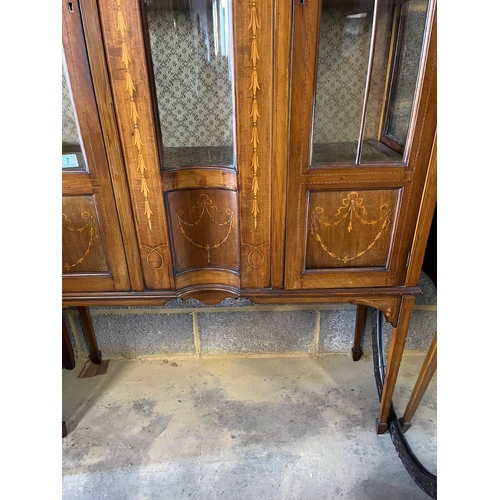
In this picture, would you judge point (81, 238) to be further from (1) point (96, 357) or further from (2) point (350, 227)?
(1) point (96, 357)

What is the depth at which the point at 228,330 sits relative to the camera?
67.6 inches

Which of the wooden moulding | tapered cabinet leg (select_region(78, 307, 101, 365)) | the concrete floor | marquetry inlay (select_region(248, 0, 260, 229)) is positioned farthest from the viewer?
tapered cabinet leg (select_region(78, 307, 101, 365))

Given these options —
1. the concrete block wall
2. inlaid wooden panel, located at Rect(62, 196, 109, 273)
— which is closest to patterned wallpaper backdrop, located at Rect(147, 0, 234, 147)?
inlaid wooden panel, located at Rect(62, 196, 109, 273)

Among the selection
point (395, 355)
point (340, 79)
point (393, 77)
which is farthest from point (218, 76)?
point (395, 355)

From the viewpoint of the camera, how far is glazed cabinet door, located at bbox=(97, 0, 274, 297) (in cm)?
85

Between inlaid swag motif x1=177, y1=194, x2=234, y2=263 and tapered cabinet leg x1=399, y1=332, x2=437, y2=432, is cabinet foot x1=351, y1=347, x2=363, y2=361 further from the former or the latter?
inlaid swag motif x1=177, y1=194, x2=234, y2=263

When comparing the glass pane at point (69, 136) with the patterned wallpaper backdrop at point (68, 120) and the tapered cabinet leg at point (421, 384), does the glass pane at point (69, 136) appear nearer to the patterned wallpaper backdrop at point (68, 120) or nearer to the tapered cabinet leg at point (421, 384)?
the patterned wallpaper backdrop at point (68, 120)

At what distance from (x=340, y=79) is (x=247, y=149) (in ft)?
0.93

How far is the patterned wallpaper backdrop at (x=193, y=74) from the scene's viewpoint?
896 mm

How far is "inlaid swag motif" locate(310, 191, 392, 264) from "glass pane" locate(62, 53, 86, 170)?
24.2 inches

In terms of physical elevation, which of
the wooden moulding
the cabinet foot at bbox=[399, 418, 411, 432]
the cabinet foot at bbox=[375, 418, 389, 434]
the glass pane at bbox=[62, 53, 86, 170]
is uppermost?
the glass pane at bbox=[62, 53, 86, 170]
